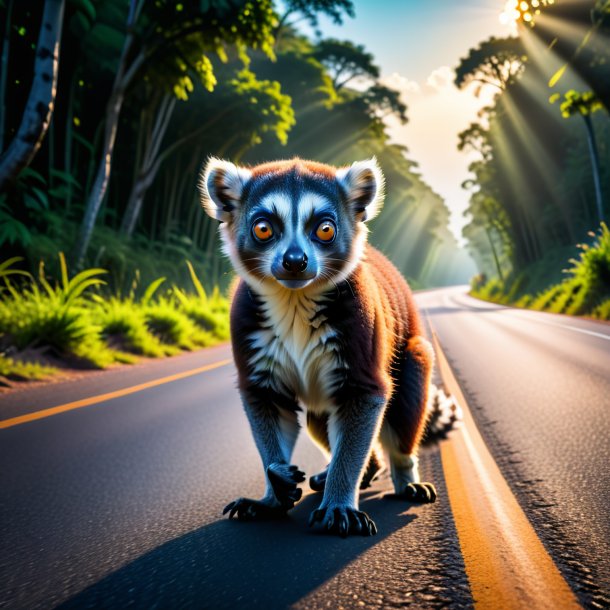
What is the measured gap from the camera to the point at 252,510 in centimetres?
314

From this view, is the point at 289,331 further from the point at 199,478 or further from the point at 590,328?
the point at 590,328

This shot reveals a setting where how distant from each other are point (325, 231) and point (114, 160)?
23.4m

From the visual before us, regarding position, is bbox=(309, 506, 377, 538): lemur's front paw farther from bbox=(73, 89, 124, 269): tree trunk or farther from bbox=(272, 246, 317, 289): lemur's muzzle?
bbox=(73, 89, 124, 269): tree trunk

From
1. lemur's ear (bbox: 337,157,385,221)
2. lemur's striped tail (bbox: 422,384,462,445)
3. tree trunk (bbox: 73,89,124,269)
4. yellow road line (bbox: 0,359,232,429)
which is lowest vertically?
yellow road line (bbox: 0,359,232,429)

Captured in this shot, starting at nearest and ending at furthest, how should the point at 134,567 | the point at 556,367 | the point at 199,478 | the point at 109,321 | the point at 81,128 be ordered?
the point at 134,567 < the point at 199,478 < the point at 556,367 < the point at 109,321 < the point at 81,128

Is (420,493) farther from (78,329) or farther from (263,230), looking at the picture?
(78,329)

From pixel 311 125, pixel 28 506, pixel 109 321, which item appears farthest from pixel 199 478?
pixel 311 125

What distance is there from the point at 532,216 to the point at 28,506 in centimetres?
5400

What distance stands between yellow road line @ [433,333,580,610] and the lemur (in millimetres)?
356

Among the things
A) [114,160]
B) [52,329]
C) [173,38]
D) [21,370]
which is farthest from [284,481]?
[114,160]

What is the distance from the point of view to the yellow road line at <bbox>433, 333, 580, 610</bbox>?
6.86 ft

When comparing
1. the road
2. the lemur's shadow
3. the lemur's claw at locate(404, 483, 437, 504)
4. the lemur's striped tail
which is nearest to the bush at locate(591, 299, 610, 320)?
the road

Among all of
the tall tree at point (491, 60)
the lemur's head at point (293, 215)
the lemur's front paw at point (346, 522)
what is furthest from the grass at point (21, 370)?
the tall tree at point (491, 60)

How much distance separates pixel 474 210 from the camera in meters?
67.8
